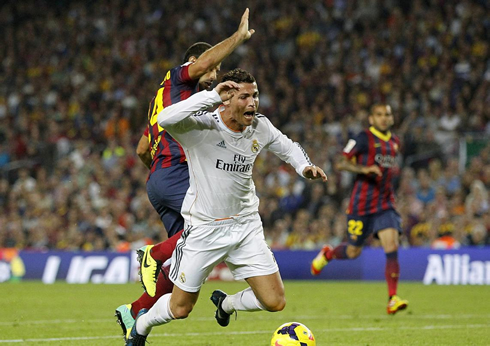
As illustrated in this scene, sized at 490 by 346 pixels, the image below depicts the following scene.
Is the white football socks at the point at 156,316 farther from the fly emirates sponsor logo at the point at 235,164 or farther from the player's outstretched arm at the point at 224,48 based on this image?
the player's outstretched arm at the point at 224,48

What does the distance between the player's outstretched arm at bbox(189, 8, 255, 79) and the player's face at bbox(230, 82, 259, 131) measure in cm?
31

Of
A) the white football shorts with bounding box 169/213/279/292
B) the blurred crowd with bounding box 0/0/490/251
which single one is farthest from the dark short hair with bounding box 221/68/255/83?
the blurred crowd with bounding box 0/0/490/251

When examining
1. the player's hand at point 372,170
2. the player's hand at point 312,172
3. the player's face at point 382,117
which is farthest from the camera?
the player's face at point 382,117

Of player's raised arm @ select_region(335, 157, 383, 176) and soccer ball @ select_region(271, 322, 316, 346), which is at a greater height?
player's raised arm @ select_region(335, 157, 383, 176)

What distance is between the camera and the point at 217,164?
6316 millimetres

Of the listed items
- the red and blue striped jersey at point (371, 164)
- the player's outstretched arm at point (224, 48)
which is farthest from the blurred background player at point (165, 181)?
the red and blue striped jersey at point (371, 164)

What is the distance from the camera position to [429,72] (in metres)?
19.2

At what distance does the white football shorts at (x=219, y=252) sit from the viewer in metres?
6.33

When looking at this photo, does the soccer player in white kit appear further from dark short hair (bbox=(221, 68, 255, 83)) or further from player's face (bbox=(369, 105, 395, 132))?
player's face (bbox=(369, 105, 395, 132))

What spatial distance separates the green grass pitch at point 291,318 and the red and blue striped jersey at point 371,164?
1403 mm

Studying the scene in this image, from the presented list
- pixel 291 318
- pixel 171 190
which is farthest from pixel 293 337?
pixel 291 318

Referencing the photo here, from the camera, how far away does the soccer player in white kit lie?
6215 millimetres

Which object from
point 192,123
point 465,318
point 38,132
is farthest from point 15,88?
point 192,123

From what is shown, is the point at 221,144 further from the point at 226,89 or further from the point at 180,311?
the point at 180,311
